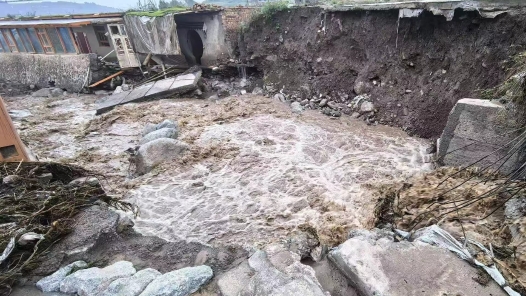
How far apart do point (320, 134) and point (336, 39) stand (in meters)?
3.84

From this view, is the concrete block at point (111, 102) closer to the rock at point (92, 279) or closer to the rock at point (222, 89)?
the rock at point (222, 89)

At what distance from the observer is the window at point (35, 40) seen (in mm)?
15646

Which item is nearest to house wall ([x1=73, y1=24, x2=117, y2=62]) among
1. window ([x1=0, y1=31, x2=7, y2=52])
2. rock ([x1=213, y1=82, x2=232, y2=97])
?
window ([x1=0, y1=31, x2=7, y2=52])

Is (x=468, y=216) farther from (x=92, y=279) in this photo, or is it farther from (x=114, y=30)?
(x=114, y=30)

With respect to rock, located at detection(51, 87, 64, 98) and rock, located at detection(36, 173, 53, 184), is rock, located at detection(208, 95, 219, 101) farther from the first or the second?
rock, located at detection(51, 87, 64, 98)

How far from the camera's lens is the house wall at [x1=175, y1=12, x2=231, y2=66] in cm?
1281

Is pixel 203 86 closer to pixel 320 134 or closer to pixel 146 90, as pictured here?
pixel 146 90

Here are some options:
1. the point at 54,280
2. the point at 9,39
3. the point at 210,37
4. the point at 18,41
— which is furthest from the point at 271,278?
the point at 9,39

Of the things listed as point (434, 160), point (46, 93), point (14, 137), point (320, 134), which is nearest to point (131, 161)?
point (14, 137)

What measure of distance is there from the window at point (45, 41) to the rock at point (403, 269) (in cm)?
1856

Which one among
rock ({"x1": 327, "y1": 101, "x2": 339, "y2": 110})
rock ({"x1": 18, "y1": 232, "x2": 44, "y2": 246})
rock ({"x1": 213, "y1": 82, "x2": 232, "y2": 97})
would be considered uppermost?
rock ({"x1": 18, "y1": 232, "x2": 44, "y2": 246})

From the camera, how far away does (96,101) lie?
530 inches

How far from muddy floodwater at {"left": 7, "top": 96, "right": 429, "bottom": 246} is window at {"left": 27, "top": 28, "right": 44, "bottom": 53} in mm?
7335

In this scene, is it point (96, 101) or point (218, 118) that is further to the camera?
point (96, 101)
